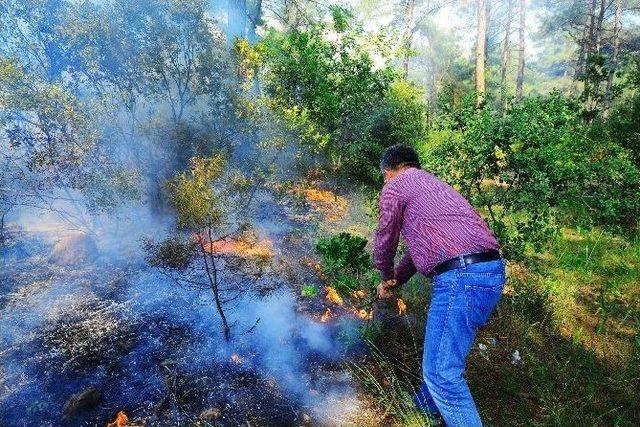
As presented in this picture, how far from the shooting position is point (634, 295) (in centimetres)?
502

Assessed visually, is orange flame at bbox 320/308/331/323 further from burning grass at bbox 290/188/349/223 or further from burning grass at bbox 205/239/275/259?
burning grass at bbox 290/188/349/223

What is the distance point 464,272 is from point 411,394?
63.8 inches

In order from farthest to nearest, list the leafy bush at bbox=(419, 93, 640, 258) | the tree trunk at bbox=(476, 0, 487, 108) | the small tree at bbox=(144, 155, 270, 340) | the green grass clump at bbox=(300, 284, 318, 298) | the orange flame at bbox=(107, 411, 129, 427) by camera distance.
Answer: the tree trunk at bbox=(476, 0, 487, 108)
the green grass clump at bbox=(300, 284, 318, 298)
the small tree at bbox=(144, 155, 270, 340)
the leafy bush at bbox=(419, 93, 640, 258)
the orange flame at bbox=(107, 411, 129, 427)

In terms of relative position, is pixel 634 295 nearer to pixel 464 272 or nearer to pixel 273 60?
pixel 464 272

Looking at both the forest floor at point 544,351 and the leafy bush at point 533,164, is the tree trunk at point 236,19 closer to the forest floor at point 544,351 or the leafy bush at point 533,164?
the leafy bush at point 533,164

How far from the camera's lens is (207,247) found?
689 cm

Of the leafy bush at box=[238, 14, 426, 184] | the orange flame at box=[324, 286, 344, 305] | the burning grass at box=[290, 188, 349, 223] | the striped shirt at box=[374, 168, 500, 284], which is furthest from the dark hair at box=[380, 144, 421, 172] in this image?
the leafy bush at box=[238, 14, 426, 184]

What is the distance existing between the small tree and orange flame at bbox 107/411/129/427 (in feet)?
4.06

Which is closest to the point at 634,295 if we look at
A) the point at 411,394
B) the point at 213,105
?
the point at 411,394

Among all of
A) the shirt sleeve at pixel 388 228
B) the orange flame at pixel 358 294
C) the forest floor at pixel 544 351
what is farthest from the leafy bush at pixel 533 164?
the shirt sleeve at pixel 388 228

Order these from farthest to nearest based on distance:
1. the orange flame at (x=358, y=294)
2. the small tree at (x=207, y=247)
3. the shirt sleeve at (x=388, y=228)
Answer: the orange flame at (x=358, y=294) < the small tree at (x=207, y=247) < the shirt sleeve at (x=388, y=228)

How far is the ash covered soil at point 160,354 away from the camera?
319 centimetres

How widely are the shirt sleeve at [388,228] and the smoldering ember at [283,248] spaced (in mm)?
16

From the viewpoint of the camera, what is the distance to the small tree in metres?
4.26
